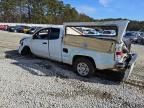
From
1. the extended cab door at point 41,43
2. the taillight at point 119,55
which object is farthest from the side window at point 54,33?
the taillight at point 119,55

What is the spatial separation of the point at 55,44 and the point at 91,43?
196 centimetres

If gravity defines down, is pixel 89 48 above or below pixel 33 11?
below

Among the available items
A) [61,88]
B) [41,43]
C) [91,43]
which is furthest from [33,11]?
[61,88]

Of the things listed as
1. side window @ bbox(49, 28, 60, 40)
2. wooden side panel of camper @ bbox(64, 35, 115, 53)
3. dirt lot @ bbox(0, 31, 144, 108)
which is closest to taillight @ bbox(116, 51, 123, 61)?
wooden side panel of camper @ bbox(64, 35, 115, 53)

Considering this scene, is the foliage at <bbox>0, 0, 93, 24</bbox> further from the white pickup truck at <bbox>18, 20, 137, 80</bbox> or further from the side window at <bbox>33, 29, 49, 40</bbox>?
the white pickup truck at <bbox>18, 20, 137, 80</bbox>

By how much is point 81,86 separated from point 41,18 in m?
89.0

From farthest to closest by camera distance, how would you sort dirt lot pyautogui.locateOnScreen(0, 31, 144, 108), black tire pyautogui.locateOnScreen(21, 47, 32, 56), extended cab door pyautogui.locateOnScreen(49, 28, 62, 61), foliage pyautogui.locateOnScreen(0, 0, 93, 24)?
foliage pyautogui.locateOnScreen(0, 0, 93, 24) → black tire pyautogui.locateOnScreen(21, 47, 32, 56) → extended cab door pyautogui.locateOnScreen(49, 28, 62, 61) → dirt lot pyautogui.locateOnScreen(0, 31, 144, 108)

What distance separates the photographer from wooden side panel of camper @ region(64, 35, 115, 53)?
8.91 metres

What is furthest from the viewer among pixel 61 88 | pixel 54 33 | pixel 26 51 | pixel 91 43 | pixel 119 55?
pixel 26 51

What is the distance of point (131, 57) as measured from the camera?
9.67 metres

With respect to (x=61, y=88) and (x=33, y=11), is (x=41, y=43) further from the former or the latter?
(x=33, y=11)

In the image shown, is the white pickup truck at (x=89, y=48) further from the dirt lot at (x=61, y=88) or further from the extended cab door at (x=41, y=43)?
the dirt lot at (x=61, y=88)

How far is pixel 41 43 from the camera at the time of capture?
1177 centimetres

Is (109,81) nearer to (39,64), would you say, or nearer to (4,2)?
(39,64)
